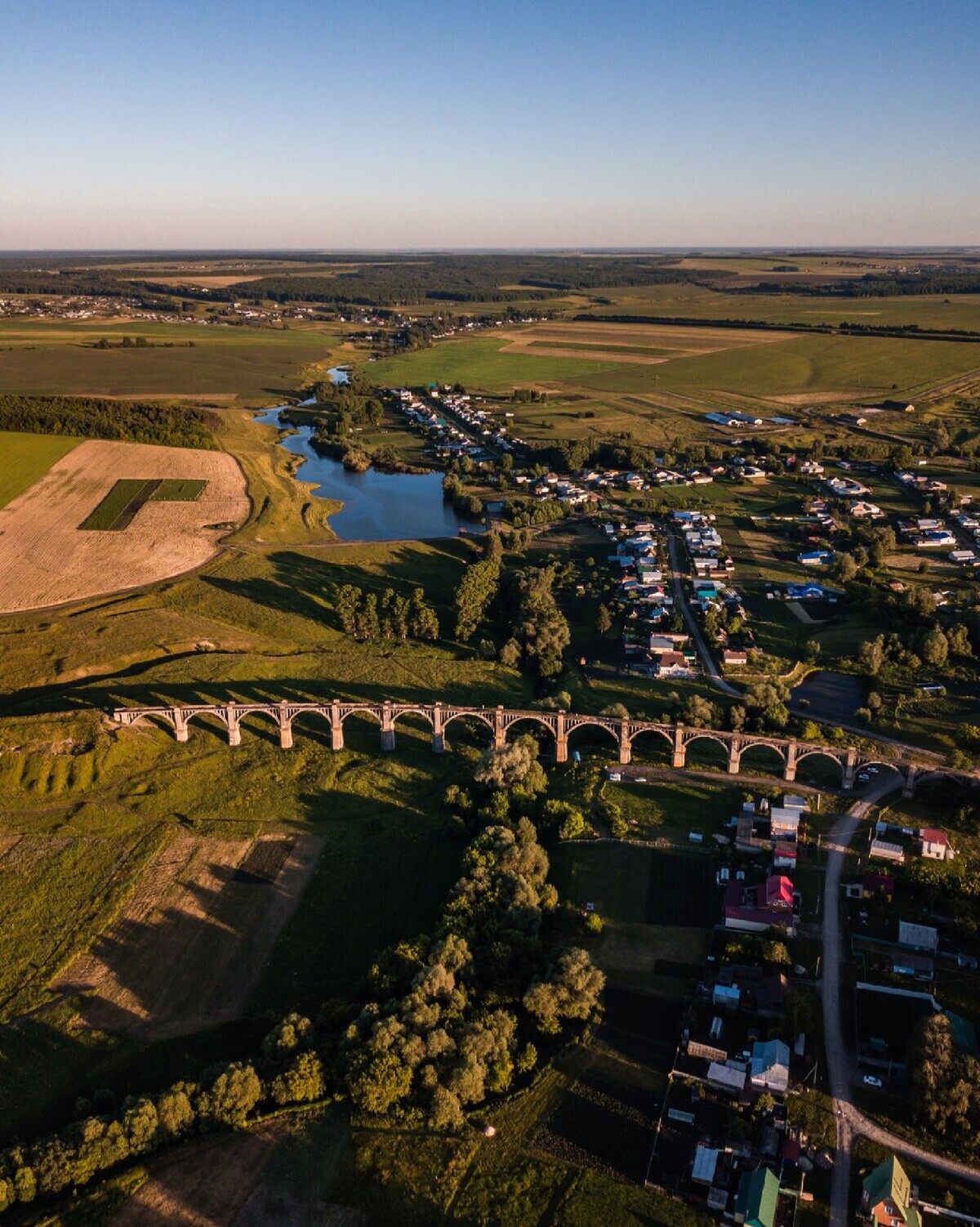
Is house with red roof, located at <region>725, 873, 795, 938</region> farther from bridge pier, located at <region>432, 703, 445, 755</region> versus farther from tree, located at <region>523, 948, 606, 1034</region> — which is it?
bridge pier, located at <region>432, 703, 445, 755</region>

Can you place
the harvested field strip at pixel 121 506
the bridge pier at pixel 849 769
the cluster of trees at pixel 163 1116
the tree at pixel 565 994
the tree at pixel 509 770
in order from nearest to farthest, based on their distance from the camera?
the cluster of trees at pixel 163 1116, the tree at pixel 565 994, the bridge pier at pixel 849 769, the tree at pixel 509 770, the harvested field strip at pixel 121 506

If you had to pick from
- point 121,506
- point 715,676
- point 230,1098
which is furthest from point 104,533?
point 230,1098

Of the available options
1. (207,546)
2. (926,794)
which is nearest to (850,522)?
(926,794)

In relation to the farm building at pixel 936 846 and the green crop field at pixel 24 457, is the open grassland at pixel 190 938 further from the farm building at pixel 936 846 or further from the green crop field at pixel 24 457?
the green crop field at pixel 24 457

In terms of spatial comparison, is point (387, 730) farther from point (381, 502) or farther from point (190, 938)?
point (381, 502)

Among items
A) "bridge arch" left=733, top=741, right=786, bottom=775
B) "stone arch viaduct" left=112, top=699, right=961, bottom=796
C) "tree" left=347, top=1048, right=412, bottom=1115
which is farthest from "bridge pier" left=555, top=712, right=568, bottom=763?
"tree" left=347, top=1048, right=412, bottom=1115

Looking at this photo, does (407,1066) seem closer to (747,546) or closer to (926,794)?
(926,794)

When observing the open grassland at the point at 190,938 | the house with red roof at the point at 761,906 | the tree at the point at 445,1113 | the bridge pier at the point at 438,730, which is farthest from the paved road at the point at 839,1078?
the open grassland at the point at 190,938

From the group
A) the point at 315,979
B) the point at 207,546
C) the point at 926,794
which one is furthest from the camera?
the point at 207,546
